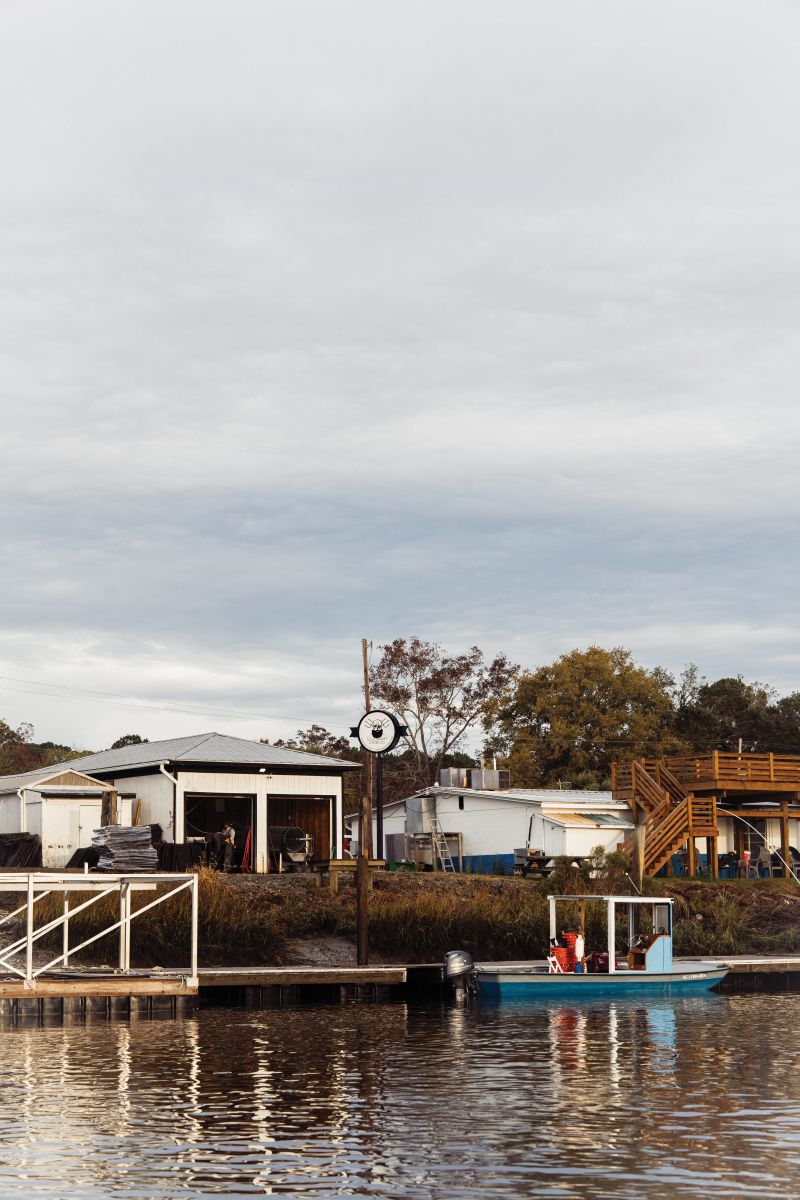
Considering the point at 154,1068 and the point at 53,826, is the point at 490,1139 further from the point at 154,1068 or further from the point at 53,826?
the point at 53,826

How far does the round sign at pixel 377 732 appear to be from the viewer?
35.9 metres

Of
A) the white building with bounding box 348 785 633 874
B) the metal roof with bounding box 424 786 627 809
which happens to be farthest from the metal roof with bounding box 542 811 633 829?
the metal roof with bounding box 424 786 627 809

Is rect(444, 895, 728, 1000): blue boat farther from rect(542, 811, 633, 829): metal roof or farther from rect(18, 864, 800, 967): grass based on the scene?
rect(542, 811, 633, 829): metal roof

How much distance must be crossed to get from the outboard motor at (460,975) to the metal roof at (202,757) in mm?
17745

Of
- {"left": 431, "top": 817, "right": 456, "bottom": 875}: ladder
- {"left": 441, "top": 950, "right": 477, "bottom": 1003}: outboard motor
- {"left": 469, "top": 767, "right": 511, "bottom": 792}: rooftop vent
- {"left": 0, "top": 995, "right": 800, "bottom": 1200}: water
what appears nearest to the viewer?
{"left": 0, "top": 995, "right": 800, "bottom": 1200}: water

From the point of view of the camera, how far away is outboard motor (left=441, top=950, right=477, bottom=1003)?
3180 cm

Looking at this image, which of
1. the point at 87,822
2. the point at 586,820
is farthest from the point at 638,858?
the point at 87,822

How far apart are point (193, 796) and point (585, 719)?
3398 centimetres

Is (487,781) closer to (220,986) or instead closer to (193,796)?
(193,796)

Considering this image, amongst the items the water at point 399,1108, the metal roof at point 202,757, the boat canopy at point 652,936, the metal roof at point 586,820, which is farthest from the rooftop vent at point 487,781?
the water at point 399,1108

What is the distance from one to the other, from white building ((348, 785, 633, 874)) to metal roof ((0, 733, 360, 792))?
→ 8509mm

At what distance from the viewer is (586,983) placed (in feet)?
108

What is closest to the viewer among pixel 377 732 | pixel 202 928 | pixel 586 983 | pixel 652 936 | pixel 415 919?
pixel 586 983

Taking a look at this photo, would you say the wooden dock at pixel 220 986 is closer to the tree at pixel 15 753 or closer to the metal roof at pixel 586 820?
the metal roof at pixel 586 820
